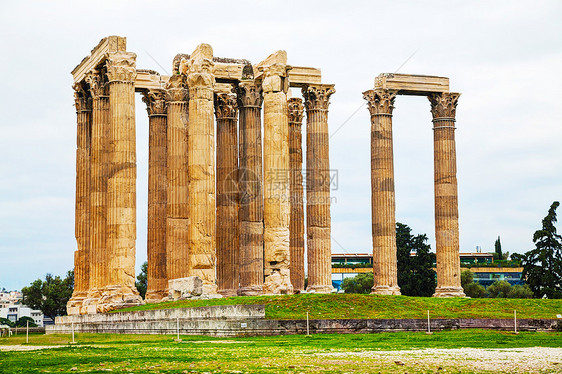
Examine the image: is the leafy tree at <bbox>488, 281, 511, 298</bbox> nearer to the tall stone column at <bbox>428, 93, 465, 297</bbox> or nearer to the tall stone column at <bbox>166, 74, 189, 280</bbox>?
the tall stone column at <bbox>428, 93, 465, 297</bbox>

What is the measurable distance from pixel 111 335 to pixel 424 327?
16.7m

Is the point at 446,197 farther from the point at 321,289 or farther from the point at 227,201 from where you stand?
the point at 227,201

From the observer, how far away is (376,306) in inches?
1823

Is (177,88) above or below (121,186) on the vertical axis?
above

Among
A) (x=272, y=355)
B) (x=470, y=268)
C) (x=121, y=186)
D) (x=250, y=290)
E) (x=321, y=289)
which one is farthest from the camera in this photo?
(x=470, y=268)

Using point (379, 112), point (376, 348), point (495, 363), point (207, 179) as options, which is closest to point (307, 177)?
point (379, 112)

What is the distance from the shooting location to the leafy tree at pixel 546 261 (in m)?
79.9

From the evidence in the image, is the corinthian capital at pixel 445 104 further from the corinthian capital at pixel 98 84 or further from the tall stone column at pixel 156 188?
the corinthian capital at pixel 98 84

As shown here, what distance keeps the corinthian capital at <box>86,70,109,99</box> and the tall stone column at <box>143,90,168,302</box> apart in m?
5.24

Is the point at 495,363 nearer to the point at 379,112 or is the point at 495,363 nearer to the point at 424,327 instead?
the point at 424,327

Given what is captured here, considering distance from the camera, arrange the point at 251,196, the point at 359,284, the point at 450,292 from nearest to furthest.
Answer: the point at 251,196 < the point at 450,292 < the point at 359,284

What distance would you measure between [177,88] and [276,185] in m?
12.2

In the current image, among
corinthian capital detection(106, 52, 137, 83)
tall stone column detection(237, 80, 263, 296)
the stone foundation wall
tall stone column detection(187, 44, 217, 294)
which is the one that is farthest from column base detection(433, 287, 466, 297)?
corinthian capital detection(106, 52, 137, 83)

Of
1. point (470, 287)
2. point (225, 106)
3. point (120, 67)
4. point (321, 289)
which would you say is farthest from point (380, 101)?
point (470, 287)
